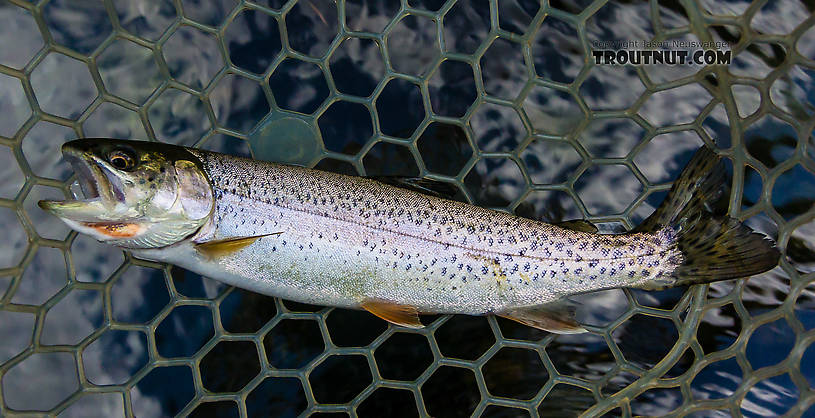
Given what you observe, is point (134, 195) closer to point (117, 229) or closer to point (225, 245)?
point (117, 229)

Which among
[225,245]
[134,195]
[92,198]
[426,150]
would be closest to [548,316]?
[426,150]

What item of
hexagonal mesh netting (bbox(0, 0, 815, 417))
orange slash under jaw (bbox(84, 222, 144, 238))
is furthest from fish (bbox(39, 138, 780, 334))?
hexagonal mesh netting (bbox(0, 0, 815, 417))

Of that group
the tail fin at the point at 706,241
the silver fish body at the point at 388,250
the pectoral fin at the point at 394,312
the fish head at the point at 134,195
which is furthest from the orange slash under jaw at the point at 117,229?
the tail fin at the point at 706,241

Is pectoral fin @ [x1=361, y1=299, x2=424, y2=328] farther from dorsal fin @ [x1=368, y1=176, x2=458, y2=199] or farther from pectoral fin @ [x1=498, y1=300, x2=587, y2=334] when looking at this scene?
dorsal fin @ [x1=368, y1=176, x2=458, y2=199]

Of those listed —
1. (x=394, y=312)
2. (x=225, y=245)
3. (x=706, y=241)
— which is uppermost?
(x=706, y=241)

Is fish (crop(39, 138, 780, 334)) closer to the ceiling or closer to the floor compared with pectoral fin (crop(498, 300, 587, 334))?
closer to the ceiling

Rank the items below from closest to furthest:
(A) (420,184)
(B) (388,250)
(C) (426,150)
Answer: (B) (388,250)
(A) (420,184)
(C) (426,150)
